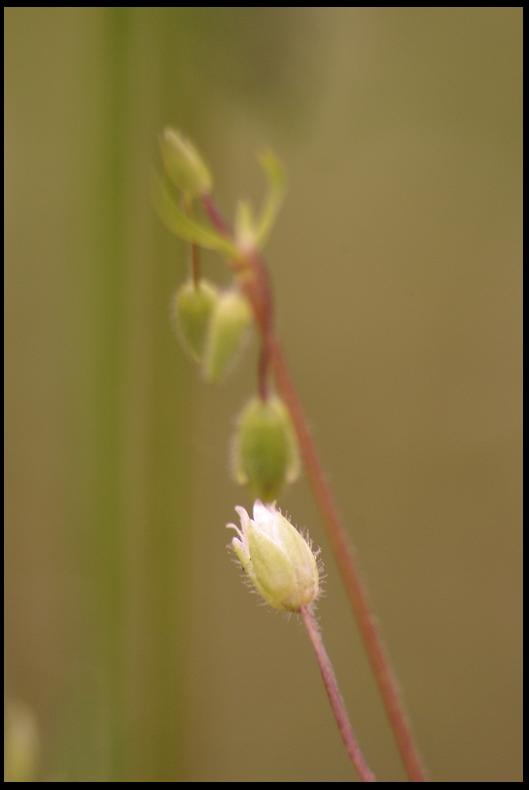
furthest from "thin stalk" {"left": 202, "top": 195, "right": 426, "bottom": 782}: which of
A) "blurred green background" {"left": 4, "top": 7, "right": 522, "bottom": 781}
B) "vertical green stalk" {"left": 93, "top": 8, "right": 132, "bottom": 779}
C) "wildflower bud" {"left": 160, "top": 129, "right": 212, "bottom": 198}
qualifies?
"blurred green background" {"left": 4, "top": 7, "right": 522, "bottom": 781}

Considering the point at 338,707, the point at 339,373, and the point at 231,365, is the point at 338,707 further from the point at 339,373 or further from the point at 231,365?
the point at 339,373

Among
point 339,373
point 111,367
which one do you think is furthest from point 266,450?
point 339,373

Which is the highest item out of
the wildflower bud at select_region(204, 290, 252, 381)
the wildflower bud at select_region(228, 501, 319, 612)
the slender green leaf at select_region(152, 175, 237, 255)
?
the slender green leaf at select_region(152, 175, 237, 255)

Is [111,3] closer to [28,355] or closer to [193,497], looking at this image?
[193,497]

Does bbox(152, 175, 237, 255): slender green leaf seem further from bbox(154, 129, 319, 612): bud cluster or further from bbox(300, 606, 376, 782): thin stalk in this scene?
bbox(300, 606, 376, 782): thin stalk

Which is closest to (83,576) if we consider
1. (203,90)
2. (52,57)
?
(203,90)

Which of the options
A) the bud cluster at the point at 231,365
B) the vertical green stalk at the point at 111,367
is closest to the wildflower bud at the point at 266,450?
the bud cluster at the point at 231,365
